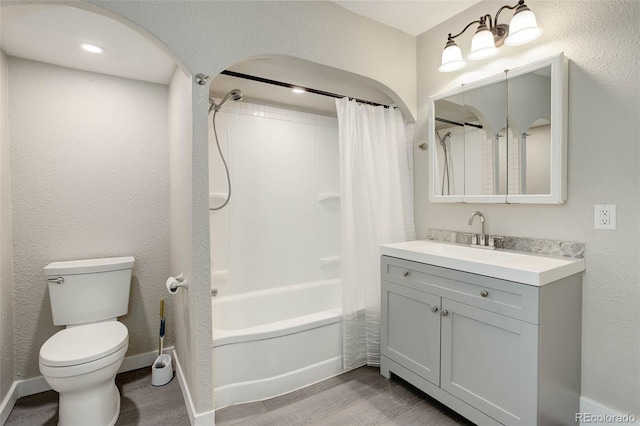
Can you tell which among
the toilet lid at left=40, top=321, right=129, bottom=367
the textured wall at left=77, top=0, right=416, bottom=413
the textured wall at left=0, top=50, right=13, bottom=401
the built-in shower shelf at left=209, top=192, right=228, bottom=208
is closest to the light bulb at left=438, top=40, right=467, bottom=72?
the textured wall at left=77, top=0, right=416, bottom=413

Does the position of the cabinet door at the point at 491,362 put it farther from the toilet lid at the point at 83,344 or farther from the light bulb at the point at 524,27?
the toilet lid at the point at 83,344

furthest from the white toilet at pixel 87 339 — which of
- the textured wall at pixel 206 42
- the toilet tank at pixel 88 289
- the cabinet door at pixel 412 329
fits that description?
the cabinet door at pixel 412 329

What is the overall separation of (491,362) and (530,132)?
1.30 m

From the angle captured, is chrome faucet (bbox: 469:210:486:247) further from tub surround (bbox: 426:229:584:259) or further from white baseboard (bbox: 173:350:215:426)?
white baseboard (bbox: 173:350:215:426)

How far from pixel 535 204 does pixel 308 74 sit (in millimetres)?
1697

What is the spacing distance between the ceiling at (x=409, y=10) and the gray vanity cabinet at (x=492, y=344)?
1714 mm

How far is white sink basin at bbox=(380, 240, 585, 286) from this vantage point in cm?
142

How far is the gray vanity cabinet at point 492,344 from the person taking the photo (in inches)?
55.6

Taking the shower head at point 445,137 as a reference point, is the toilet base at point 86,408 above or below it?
below

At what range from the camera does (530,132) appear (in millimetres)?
1837

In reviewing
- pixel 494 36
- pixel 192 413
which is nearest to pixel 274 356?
pixel 192 413

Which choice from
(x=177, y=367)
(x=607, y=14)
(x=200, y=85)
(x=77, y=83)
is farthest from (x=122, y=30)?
(x=607, y=14)

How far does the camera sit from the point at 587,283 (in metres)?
1.65

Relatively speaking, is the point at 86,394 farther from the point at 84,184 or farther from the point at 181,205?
the point at 84,184
